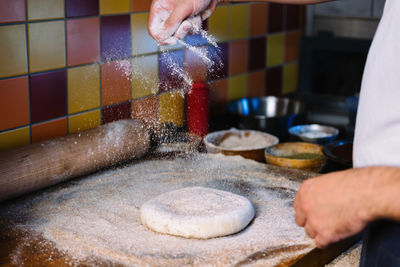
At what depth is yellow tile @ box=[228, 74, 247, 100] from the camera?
96.7 inches

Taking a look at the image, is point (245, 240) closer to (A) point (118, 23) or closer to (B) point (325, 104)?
(A) point (118, 23)

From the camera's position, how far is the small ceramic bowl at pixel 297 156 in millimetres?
1769

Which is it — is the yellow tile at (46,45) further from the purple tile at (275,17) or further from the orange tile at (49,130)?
the purple tile at (275,17)

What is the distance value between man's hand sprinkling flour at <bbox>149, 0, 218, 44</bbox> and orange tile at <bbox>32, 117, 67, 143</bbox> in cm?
54

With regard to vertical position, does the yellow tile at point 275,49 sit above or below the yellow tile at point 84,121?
above

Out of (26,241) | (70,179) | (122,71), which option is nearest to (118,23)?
(122,71)

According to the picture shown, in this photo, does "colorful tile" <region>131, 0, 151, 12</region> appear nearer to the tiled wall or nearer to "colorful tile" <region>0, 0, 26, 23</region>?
the tiled wall

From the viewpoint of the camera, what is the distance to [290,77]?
2902mm

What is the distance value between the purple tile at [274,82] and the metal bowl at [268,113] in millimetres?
311

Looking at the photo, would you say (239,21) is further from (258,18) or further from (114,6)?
(114,6)

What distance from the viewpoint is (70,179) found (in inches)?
63.4

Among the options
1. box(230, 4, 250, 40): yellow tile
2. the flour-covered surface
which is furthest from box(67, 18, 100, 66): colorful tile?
box(230, 4, 250, 40): yellow tile

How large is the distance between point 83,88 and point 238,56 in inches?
36.0

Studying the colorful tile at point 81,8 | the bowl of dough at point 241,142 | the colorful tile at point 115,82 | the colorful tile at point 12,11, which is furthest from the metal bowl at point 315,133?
the colorful tile at point 12,11
